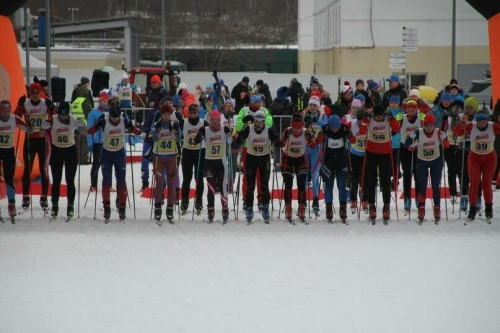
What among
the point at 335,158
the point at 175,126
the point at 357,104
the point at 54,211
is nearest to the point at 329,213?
the point at 335,158

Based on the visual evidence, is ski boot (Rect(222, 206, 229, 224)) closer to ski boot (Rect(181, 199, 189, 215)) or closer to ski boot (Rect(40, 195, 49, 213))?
ski boot (Rect(181, 199, 189, 215))

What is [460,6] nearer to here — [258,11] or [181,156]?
[181,156]

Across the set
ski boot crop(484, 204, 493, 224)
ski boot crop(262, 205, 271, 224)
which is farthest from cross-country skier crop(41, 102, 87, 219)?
ski boot crop(484, 204, 493, 224)

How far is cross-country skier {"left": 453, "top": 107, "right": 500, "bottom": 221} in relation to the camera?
1399cm

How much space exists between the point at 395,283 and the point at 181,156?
5.54 meters

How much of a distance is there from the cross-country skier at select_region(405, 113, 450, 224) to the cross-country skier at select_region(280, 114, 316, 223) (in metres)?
1.56

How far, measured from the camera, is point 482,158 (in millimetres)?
13984

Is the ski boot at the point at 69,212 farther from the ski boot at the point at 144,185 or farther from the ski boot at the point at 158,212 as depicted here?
the ski boot at the point at 144,185

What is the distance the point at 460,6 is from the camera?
43.8 metres

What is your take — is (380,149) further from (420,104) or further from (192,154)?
(192,154)

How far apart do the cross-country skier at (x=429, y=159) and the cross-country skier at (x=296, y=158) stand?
1555 millimetres

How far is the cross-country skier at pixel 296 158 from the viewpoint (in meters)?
14.2

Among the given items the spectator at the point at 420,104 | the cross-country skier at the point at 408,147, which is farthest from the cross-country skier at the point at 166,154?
the spectator at the point at 420,104

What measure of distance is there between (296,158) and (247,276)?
152 inches
